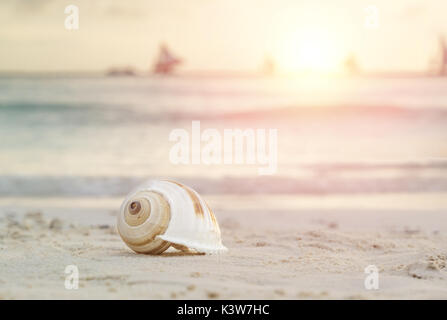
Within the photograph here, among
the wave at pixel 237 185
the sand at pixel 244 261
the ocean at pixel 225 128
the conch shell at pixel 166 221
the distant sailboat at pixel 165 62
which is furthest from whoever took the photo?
the distant sailboat at pixel 165 62

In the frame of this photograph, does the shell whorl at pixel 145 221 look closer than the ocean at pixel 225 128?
Yes

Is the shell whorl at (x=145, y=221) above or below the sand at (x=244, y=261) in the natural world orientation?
above

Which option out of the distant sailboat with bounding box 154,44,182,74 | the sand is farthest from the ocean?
the sand

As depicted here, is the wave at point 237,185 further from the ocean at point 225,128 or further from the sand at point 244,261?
the sand at point 244,261

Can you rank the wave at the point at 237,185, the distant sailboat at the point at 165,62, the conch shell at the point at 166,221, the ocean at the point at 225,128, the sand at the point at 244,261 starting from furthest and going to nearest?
1. the distant sailboat at the point at 165,62
2. the ocean at the point at 225,128
3. the wave at the point at 237,185
4. the conch shell at the point at 166,221
5. the sand at the point at 244,261

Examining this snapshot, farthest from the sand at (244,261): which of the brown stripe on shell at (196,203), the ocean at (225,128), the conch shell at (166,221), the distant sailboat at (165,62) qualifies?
the distant sailboat at (165,62)

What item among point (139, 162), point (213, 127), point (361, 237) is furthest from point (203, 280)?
point (213, 127)

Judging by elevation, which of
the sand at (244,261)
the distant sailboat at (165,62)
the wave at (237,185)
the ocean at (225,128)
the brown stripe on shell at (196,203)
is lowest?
the sand at (244,261)
